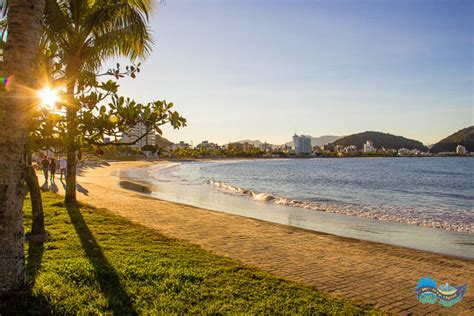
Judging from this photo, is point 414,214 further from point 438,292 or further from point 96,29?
point 96,29

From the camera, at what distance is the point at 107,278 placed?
17.4 ft

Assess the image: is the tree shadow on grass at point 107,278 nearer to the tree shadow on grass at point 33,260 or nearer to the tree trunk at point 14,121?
the tree shadow on grass at point 33,260

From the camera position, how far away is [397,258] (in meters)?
8.17

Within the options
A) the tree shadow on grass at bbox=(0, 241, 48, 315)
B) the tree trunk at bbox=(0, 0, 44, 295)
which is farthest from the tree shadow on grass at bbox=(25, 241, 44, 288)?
the tree trunk at bbox=(0, 0, 44, 295)

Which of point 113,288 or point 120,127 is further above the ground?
point 120,127

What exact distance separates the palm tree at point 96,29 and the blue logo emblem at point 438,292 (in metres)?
8.22

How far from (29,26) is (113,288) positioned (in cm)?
336

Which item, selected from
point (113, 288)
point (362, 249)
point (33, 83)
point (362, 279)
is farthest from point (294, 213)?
point (33, 83)

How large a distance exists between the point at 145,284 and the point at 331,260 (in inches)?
158

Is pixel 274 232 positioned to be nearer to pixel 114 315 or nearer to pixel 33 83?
pixel 114 315

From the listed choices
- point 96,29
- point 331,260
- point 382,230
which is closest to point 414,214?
point 382,230

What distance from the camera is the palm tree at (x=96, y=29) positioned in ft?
30.9

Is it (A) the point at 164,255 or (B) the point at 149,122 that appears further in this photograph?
(A) the point at 164,255

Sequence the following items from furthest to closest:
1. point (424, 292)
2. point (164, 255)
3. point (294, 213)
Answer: point (294, 213)
point (164, 255)
point (424, 292)
